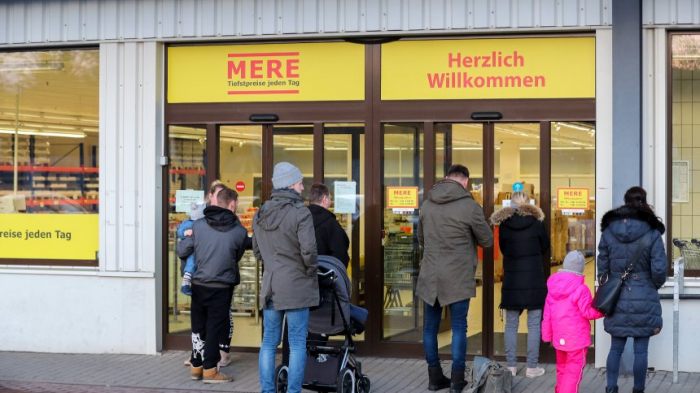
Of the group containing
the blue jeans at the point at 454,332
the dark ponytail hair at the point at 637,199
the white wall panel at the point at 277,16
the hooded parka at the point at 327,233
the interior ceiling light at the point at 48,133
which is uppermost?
the white wall panel at the point at 277,16

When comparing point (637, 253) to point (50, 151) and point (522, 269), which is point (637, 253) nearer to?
point (522, 269)

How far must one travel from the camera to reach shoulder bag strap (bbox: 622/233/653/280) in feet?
25.9

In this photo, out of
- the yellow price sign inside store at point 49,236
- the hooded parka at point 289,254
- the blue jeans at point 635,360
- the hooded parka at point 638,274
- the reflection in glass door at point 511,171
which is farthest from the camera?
the yellow price sign inside store at point 49,236

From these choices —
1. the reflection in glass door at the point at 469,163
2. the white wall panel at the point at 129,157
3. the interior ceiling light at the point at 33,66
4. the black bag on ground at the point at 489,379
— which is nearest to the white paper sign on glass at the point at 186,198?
the white wall panel at the point at 129,157

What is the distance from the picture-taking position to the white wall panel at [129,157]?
10.5m

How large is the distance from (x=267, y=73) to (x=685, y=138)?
13.7ft

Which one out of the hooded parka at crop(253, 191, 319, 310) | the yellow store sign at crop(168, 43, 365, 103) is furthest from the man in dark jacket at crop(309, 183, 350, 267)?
the yellow store sign at crop(168, 43, 365, 103)

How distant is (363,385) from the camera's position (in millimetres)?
8258

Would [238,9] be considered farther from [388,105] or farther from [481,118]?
[481,118]

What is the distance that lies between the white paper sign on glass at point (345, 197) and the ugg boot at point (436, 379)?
223 cm

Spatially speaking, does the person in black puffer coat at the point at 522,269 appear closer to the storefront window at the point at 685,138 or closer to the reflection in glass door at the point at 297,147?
the storefront window at the point at 685,138

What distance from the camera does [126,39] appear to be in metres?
10.6

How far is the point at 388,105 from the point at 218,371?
3097mm

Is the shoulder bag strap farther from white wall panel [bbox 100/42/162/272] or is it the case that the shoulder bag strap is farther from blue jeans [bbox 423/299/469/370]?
white wall panel [bbox 100/42/162/272]
